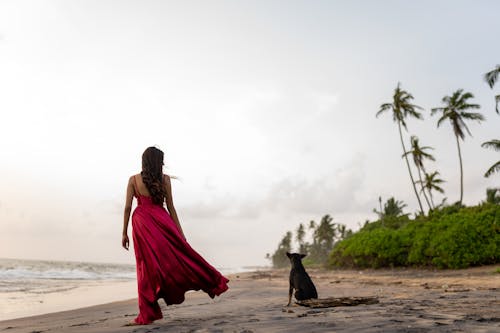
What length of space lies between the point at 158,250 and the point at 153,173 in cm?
88

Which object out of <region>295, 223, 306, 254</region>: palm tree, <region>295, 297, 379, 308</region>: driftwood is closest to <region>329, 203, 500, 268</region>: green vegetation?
<region>295, 297, 379, 308</region>: driftwood

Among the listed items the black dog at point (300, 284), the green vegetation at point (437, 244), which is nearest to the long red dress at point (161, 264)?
the black dog at point (300, 284)

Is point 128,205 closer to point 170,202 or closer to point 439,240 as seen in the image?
point 170,202

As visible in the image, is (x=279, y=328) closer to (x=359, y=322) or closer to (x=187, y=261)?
(x=359, y=322)

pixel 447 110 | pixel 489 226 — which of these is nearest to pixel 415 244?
pixel 489 226

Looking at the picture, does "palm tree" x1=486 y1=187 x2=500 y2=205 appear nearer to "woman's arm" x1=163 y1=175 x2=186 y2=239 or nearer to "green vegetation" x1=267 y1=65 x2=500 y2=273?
"green vegetation" x1=267 y1=65 x2=500 y2=273

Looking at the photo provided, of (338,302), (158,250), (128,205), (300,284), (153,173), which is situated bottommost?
(338,302)

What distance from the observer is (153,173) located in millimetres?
4328

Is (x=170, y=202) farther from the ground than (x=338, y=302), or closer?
farther from the ground

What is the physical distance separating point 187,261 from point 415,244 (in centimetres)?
1854

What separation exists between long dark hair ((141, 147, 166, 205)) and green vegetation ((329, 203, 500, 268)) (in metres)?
17.0

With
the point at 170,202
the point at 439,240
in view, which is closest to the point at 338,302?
the point at 170,202

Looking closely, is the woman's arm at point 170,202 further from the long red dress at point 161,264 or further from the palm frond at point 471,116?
the palm frond at point 471,116

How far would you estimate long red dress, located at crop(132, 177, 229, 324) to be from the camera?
4117 mm
